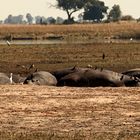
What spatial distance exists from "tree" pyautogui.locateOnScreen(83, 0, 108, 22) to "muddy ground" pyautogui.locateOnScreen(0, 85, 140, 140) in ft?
373

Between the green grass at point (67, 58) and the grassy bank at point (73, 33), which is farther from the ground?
the green grass at point (67, 58)

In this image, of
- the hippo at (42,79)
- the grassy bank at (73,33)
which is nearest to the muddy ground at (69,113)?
the hippo at (42,79)

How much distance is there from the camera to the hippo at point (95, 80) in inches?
810

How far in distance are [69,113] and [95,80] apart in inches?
247

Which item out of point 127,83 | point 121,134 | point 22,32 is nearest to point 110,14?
point 22,32

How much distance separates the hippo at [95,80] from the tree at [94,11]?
111m

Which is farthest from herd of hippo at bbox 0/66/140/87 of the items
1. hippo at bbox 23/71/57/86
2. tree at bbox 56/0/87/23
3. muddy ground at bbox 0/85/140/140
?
tree at bbox 56/0/87/23

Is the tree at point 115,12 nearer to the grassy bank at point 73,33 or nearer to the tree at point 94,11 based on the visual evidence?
the tree at point 94,11

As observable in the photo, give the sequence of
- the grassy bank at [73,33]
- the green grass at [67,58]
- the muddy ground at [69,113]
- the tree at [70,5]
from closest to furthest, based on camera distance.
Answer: the muddy ground at [69,113] < the green grass at [67,58] < the grassy bank at [73,33] < the tree at [70,5]

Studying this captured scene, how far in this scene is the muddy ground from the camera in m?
12.0

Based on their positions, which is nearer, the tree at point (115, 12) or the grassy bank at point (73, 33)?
the grassy bank at point (73, 33)

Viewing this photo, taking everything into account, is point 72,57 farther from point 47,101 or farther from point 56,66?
point 47,101

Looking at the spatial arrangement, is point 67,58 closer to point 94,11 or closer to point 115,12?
point 94,11

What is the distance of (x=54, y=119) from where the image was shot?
45.0 feet
